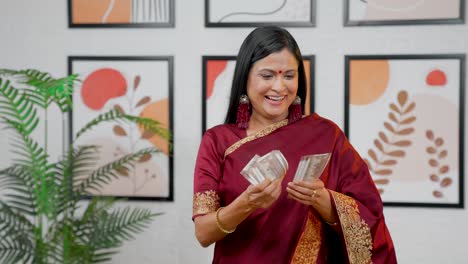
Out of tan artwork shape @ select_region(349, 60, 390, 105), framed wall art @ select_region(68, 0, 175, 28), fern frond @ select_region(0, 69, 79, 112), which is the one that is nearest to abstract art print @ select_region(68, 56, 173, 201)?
framed wall art @ select_region(68, 0, 175, 28)

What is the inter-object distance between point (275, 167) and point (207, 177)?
1.07 ft

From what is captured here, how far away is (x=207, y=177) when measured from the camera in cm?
178

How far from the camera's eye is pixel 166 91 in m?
2.77

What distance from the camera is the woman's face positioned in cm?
172

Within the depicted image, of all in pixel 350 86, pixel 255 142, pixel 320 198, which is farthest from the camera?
pixel 350 86

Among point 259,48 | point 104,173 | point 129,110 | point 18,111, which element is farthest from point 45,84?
point 259,48

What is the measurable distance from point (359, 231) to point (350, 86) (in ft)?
3.60

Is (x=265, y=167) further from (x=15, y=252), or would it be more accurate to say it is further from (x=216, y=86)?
(x=216, y=86)

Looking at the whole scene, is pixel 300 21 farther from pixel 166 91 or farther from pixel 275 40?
pixel 275 40

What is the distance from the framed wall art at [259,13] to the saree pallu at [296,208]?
0.98 m

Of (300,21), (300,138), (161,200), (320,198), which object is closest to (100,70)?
(161,200)

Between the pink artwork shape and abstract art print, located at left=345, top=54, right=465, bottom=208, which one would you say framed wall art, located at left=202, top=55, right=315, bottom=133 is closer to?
abstract art print, located at left=345, top=54, right=465, bottom=208

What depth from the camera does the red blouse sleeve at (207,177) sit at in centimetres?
173

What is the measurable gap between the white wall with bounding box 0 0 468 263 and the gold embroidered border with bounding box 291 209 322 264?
3.33ft
